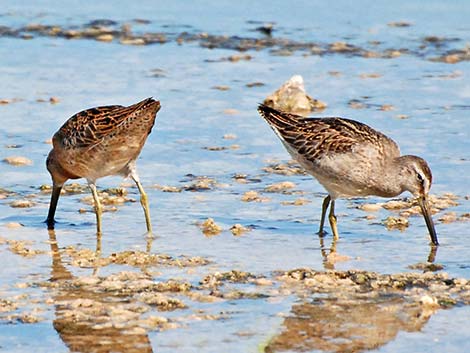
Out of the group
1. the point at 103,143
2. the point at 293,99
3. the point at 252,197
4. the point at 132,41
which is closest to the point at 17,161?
the point at 103,143

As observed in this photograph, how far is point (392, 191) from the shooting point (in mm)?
9180

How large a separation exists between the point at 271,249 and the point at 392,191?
3.82ft

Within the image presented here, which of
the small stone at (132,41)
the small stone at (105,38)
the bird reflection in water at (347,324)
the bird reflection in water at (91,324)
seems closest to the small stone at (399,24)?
the small stone at (132,41)

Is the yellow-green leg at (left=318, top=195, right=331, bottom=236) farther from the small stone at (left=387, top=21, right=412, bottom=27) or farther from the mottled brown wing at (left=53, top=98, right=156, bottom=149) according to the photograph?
the small stone at (left=387, top=21, right=412, bottom=27)

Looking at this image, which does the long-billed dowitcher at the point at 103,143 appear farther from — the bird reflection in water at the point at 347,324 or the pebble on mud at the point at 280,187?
the bird reflection in water at the point at 347,324

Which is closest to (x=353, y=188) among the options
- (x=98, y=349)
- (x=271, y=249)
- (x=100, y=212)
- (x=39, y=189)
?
(x=271, y=249)

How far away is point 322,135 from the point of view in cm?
933

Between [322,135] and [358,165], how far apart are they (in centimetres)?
38

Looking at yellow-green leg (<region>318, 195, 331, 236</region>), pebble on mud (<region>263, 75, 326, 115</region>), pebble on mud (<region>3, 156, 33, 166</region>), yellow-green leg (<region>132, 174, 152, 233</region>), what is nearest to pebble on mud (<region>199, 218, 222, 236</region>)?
yellow-green leg (<region>132, 174, 152, 233</region>)

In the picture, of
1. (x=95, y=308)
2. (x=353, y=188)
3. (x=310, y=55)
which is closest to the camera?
(x=95, y=308)

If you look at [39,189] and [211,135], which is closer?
[39,189]

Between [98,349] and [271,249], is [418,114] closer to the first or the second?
[271,249]

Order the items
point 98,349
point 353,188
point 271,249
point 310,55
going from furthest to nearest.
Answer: point 310,55, point 353,188, point 271,249, point 98,349

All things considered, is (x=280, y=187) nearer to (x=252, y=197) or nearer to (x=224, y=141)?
(x=252, y=197)
